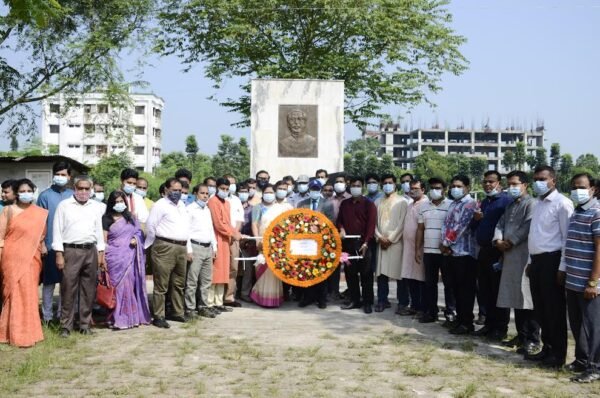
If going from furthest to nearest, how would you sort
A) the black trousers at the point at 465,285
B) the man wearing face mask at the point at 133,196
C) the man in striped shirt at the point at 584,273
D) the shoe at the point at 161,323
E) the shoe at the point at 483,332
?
1. the man wearing face mask at the point at 133,196
2. the shoe at the point at 161,323
3. the black trousers at the point at 465,285
4. the shoe at the point at 483,332
5. the man in striped shirt at the point at 584,273

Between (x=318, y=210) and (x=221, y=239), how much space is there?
1.43 meters

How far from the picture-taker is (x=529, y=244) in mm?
6305

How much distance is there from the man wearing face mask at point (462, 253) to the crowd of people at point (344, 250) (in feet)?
0.05

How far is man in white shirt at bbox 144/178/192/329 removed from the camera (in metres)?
7.64

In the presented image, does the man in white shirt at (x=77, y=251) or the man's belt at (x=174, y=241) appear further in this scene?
the man's belt at (x=174, y=241)

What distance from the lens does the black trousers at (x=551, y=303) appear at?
597cm

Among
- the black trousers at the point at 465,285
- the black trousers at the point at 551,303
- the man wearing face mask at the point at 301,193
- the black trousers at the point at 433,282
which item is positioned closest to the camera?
the black trousers at the point at 551,303

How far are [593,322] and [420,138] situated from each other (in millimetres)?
106119

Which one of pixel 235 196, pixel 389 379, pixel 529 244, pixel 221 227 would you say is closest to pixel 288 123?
pixel 235 196

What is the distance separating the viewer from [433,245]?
791cm

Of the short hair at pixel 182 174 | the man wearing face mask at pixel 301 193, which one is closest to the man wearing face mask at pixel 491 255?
the man wearing face mask at pixel 301 193

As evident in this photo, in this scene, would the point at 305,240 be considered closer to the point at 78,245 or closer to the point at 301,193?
the point at 301,193

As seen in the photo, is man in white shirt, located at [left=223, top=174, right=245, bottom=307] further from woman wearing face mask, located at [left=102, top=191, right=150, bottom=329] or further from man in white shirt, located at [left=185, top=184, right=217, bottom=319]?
woman wearing face mask, located at [left=102, top=191, right=150, bottom=329]

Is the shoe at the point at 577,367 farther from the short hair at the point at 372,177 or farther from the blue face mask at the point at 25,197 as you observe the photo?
the blue face mask at the point at 25,197
